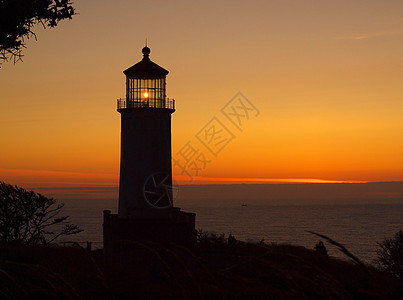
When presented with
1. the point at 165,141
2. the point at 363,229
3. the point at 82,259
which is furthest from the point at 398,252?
the point at 363,229

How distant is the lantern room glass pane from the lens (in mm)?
26906

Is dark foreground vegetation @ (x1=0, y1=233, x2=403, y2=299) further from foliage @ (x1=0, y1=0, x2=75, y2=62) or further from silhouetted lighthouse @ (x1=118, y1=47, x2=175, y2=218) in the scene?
silhouetted lighthouse @ (x1=118, y1=47, x2=175, y2=218)

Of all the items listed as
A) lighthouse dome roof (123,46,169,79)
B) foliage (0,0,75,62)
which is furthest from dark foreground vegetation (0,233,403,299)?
lighthouse dome roof (123,46,169,79)

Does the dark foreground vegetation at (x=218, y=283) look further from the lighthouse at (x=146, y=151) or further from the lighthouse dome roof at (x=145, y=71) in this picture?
the lighthouse dome roof at (x=145, y=71)

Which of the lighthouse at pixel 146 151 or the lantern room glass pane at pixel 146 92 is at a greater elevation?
the lantern room glass pane at pixel 146 92

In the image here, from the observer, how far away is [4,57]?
15570 millimetres

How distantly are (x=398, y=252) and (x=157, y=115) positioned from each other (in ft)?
79.9

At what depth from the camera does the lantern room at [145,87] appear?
88.4 ft

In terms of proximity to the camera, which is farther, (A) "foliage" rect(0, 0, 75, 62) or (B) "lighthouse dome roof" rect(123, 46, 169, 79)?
(B) "lighthouse dome roof" rect(123, 46, 169, 79)

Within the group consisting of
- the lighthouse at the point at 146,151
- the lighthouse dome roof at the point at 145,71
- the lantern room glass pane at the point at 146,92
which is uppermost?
the lighthouse dome roof at the point at 145,71

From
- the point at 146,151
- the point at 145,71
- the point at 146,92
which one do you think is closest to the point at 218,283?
the point at 146,151

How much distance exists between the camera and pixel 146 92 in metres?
27.1

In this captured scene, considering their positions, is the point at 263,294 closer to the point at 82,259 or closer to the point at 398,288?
the point at 398,288

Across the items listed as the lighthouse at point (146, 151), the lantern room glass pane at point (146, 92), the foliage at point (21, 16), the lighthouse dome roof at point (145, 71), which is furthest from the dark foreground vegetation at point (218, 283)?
the lighthouse dome roof at point (145, 71)
